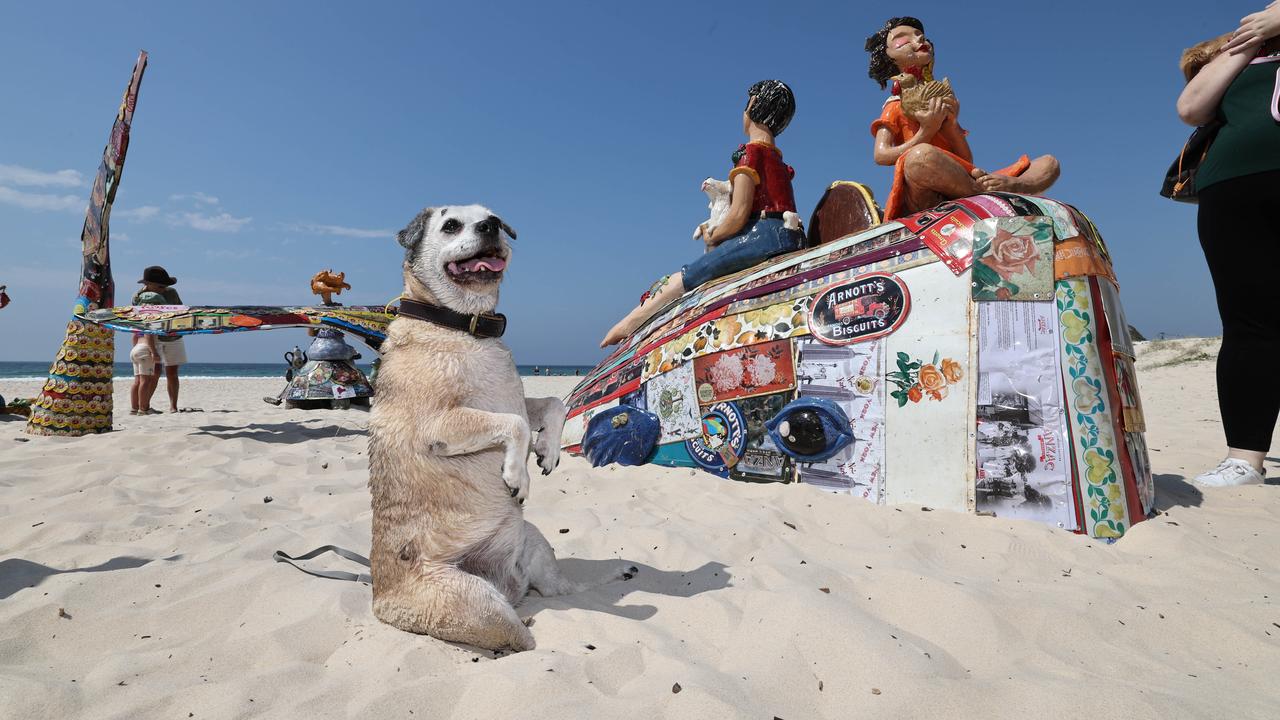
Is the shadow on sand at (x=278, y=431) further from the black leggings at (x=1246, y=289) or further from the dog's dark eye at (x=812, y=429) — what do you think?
the black leggings at (x=1246, y=289)

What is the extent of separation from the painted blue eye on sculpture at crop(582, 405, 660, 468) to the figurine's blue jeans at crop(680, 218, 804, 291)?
1.12m

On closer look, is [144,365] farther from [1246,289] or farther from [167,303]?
[1246,289]

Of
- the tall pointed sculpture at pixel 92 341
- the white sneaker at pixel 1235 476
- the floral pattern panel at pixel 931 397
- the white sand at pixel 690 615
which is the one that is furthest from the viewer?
the tall pointed sculpture at pixel 92 341

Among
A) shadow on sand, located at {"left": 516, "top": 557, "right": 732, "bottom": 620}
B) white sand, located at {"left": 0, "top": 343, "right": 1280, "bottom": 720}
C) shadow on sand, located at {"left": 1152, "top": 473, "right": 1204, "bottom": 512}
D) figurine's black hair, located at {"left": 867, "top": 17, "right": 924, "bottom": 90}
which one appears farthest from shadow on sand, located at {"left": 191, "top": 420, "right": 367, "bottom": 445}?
shadow on sand, located at {"left": 1152, "top": 473, "right": 1204, "bottom": 512}

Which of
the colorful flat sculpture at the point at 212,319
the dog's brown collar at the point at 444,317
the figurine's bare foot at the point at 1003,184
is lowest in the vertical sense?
the dog's brown collar at the point at 444,317

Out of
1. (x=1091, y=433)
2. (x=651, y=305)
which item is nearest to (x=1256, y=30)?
(x=1091, y=433)

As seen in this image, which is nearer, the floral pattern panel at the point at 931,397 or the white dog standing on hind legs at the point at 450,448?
the white dog standing on hind legs at the point at 450,448

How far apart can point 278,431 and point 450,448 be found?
5601mm

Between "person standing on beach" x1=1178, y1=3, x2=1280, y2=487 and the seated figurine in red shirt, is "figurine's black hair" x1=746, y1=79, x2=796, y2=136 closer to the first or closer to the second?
the seated figurine in red shirt

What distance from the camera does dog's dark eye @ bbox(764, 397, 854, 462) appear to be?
133 inches

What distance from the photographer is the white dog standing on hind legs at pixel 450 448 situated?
1968 mm

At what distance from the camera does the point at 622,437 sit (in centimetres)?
414

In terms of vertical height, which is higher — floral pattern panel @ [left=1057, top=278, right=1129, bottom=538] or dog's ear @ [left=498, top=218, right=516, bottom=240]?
dog's ear @ [left=498, top=218, right=516, bottom=240]

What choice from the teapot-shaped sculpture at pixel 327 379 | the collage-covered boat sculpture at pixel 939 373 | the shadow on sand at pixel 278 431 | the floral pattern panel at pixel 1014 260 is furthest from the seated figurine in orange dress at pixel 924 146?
the teapot-shaped sculpture at pixel 327 379
